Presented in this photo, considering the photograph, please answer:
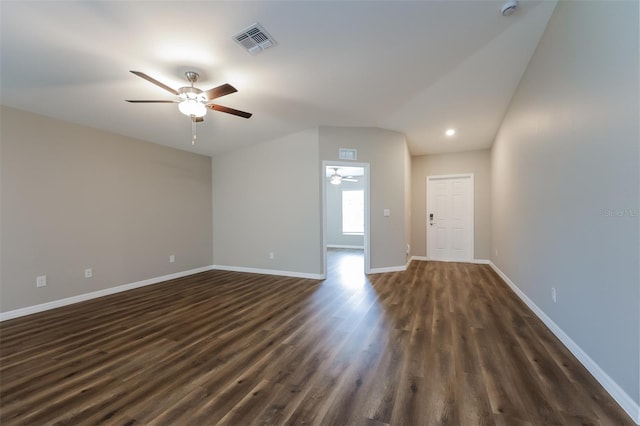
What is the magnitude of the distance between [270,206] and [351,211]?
14.7ft

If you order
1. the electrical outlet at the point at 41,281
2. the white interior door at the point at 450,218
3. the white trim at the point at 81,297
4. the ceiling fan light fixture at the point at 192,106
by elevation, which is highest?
the ceiling fan light fixture at the point at 192,106

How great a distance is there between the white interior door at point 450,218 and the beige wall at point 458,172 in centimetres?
12

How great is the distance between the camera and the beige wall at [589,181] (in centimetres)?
149

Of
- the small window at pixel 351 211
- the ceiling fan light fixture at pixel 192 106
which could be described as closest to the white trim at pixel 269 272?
the ceiling fan light fixture at pixel 192 106

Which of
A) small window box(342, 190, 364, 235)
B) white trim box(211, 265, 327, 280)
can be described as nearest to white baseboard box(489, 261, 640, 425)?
white trim box(211, 265, 327, 280)

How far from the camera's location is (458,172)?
20.5 ft

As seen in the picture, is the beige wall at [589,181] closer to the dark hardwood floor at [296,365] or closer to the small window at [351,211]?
the dark hardwood floor at [296,365]

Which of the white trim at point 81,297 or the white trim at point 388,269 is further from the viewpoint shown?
the white trim at point 388,269

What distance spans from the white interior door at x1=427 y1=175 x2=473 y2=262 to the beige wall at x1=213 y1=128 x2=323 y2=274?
11.1 ft

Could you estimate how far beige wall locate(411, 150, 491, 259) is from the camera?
5.98 metres

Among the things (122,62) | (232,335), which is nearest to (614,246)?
(232,335)

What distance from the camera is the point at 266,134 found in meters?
4.72

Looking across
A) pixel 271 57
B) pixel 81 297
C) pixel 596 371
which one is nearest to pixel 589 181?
pixel 596 371

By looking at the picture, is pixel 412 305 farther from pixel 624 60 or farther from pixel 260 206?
pixel 260 206
